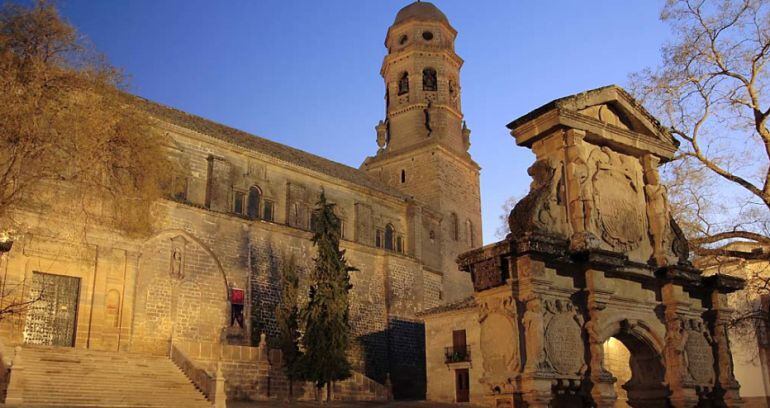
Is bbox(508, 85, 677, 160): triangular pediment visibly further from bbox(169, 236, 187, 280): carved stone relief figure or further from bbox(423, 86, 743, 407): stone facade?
bbox(169, 236, 187, 280): carved stone relief figure

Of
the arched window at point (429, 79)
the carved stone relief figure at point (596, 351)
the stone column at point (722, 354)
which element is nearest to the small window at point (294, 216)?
the arched window at point (429, 79)

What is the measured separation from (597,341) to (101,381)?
1471 centimetres

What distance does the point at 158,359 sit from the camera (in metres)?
22.6

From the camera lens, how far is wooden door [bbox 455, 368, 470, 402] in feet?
86.6

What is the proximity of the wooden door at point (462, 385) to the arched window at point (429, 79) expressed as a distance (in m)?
21.5

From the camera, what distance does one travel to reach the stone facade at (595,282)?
8859 millimetres

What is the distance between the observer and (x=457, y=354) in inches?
1055

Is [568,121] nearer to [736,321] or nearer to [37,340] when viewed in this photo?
[736,321]

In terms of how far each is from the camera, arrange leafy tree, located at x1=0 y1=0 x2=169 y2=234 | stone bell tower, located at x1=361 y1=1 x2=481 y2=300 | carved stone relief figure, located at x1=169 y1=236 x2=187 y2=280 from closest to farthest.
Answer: leafy tree, located at x1=0 y1=0 x2=169 y2=234 < carved stone relief figure, located at x1=169 y1=236 x2=187 y2=280 < stone bell tower, located at x1=361 y1=1 x2=481 y2=300

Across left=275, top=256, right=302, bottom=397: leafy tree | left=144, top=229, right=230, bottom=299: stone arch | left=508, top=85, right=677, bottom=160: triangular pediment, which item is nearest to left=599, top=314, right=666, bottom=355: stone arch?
left=508, top=85, right=677, bottom=160: triangular pediment

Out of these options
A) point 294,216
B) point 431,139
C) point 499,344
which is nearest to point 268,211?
point 294,216

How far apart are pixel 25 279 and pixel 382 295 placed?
689 inches

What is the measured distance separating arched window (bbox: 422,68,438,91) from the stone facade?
32517mm

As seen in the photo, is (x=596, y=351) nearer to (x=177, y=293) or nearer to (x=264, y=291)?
(x=177, y=293)
